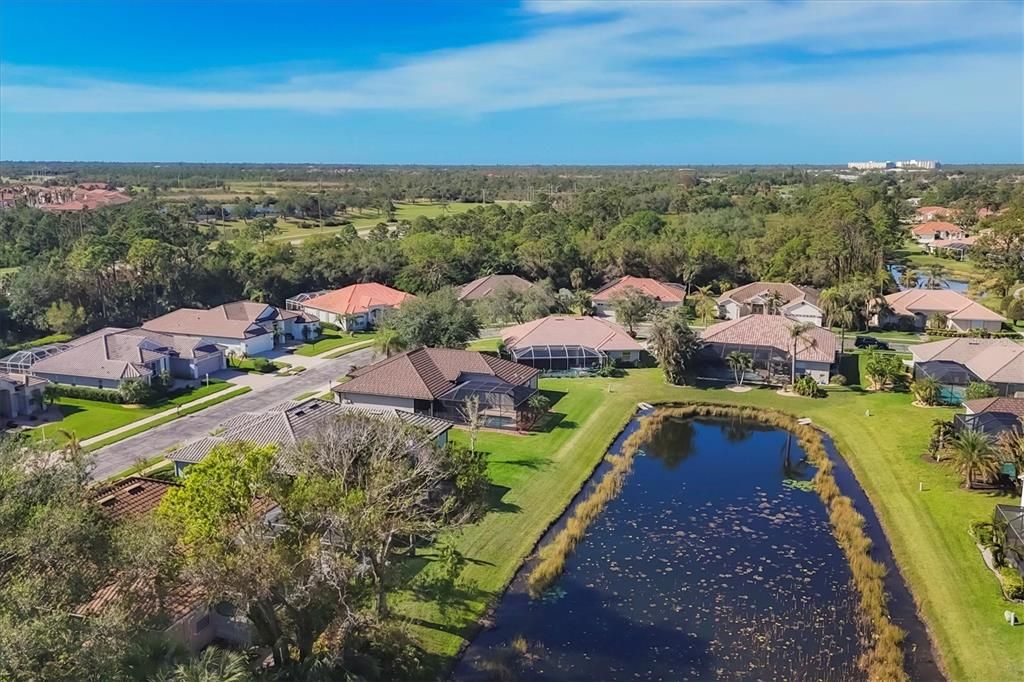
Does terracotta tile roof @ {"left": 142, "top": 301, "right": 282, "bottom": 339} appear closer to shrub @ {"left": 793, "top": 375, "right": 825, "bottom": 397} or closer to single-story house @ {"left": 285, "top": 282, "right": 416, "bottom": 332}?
single-story house @ {"left": 285, "top": 282, "right": 416, "bottom": 332}

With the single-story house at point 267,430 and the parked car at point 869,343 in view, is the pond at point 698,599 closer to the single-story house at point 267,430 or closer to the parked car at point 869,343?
the single-story house at point 267,430

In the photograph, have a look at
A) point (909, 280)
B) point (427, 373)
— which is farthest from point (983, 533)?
point (909, 280)

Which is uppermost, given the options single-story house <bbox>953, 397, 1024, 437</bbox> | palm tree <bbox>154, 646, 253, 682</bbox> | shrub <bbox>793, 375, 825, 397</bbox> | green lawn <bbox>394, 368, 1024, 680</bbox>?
palm tree <bbox>154, 646, 253, 682</bbox>

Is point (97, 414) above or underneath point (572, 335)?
underneath

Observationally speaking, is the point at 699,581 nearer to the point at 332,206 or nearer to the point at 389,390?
the point at 389,390

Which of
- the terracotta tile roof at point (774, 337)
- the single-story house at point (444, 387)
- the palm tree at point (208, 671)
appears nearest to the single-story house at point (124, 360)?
the single-story house at point (444, 387)

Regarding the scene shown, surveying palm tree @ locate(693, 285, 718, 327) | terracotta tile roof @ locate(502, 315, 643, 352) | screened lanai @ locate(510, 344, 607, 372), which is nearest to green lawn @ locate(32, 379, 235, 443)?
screened lanai @ locate(510, 344, 607, 372)

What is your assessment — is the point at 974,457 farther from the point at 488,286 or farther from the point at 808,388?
the point at 488,286
